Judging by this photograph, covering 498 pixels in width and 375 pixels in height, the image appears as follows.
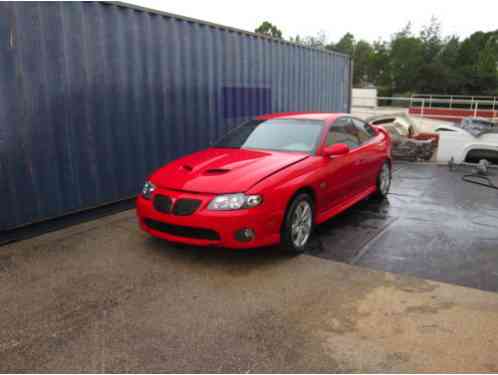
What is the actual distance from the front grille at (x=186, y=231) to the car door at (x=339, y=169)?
1.57 m

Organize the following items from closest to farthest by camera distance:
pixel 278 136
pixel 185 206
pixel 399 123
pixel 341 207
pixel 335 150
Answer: pixel 185 206 → pixel 335 150 → pixel 278 136 → pixel 341 207 → pixel 399 123

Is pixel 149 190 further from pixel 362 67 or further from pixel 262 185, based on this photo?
pixel 362 67

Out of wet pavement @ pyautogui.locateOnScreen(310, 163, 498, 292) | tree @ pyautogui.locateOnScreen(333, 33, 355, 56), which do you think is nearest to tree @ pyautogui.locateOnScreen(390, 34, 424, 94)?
tree @ pyautogui.locateOnScreen(333, 33, 355, 56)

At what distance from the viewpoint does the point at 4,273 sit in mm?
4406

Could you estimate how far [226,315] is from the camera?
359cm

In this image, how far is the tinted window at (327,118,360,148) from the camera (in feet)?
18.5

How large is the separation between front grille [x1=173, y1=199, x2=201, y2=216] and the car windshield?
1.46 meters

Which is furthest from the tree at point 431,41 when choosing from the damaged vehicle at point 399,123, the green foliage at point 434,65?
the damaged vehicle at point 399,123

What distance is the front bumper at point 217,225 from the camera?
428cm

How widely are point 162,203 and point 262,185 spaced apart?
3.47 ft

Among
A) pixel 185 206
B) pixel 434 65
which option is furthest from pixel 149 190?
pixel 434 65

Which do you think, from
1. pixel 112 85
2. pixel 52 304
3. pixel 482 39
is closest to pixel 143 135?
pixel 112 85

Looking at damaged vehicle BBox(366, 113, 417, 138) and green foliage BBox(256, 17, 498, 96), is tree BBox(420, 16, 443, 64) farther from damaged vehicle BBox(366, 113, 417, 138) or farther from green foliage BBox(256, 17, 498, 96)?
damaged vehicle BBox(366, 113, 417, 138)

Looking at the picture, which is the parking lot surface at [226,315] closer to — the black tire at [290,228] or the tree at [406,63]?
the black tire at [290,228]
